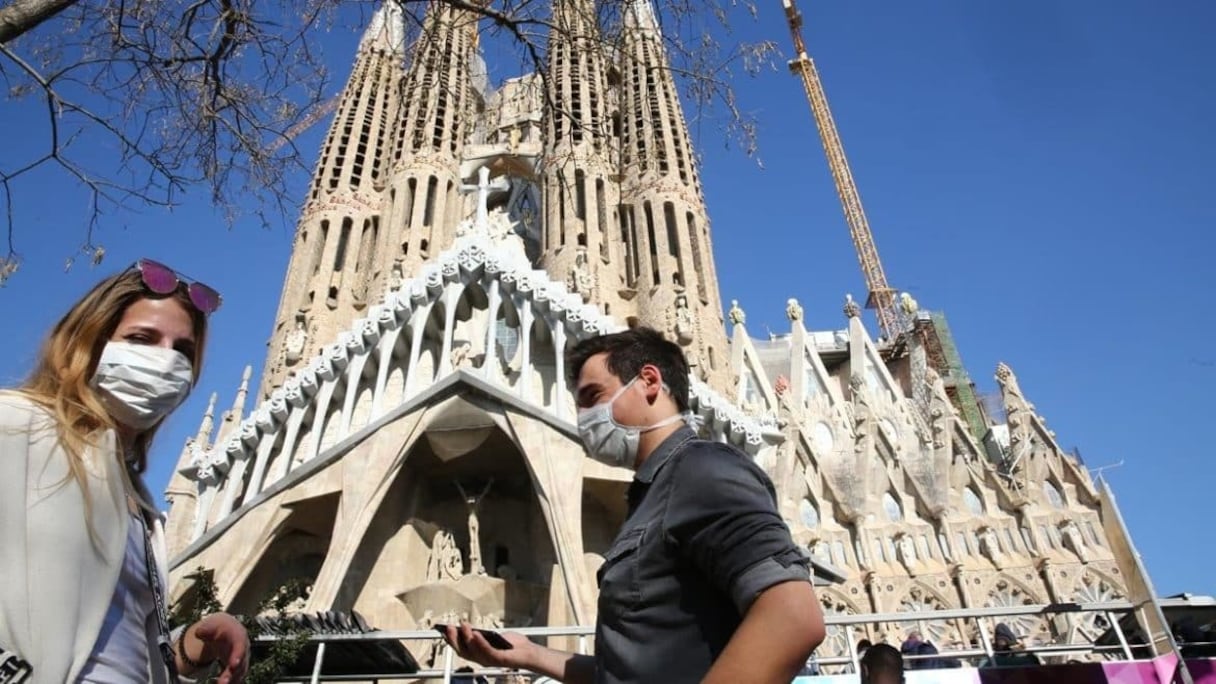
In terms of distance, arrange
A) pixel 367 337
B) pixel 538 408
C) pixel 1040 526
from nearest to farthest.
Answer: pixel 538 408, pixel 367 337, pixel 1040 526

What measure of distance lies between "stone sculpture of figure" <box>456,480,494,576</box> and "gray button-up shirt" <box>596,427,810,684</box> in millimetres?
11623

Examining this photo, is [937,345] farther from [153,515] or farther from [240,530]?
[153,515]

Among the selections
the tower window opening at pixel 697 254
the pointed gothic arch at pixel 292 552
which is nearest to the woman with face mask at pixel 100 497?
the pointed gothic arch at pixel 292 552

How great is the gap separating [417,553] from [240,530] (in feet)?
8.93

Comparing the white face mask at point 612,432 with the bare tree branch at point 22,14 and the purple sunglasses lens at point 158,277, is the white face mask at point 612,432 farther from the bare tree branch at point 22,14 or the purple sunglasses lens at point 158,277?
the bare tree branch at point 22,14

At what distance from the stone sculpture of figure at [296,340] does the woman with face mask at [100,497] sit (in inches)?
750

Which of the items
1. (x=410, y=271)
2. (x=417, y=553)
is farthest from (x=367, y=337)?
(x=410, y=271)

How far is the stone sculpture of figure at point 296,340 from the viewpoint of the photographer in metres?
19.5

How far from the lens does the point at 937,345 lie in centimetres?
4622

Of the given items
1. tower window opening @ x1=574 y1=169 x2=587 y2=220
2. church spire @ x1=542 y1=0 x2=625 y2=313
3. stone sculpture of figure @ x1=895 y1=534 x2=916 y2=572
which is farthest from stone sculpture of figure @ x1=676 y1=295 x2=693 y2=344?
stone sculpture of figure @ x1=895 y1=534 x2=916 y2=572

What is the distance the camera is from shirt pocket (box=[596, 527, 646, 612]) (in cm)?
140

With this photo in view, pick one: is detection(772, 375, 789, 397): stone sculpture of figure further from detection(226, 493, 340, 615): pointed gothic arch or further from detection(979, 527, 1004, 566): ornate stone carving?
detection(226, 493, 340, 615): pointed gothic arch

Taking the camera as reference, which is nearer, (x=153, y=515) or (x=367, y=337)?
(x=153, y=515)

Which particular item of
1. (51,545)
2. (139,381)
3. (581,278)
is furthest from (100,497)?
(581,278)
